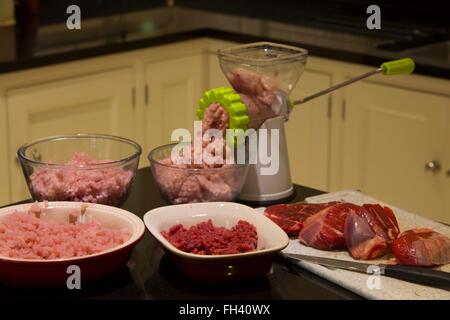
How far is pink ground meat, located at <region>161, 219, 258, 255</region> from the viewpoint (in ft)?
4.53

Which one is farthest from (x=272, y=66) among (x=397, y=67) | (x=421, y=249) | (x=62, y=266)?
(x=62, y=266)

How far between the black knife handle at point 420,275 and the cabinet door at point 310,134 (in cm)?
146

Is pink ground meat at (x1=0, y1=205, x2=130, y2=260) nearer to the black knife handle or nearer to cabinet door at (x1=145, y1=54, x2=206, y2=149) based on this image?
the black knife handle

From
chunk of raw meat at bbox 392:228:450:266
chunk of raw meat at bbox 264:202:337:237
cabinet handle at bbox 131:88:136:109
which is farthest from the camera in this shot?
cabinet handle at bbox 131:88:136:109

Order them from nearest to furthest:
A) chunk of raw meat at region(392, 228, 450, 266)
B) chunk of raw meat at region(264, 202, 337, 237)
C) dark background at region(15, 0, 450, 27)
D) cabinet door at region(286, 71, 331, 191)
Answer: chunk of raw meat at region(392, 228, 450, 266) < chunk of raw meat at region(264, 202, 337, 237) < cabinet door at region(286, 71, 331, 191) < dark background at region(15, 0, 450, 27)

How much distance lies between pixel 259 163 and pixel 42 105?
1.20m

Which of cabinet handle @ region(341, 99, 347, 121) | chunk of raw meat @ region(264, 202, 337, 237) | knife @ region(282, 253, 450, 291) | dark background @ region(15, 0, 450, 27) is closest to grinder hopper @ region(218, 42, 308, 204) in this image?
chunk of raw meat @ region(264, 202, 337, 237)

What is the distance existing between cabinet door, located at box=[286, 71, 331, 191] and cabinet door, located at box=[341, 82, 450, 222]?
7cm

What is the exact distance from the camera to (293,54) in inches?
69.3

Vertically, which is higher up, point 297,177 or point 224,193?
point 224,193

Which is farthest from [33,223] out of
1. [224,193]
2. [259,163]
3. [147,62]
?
[147,62]

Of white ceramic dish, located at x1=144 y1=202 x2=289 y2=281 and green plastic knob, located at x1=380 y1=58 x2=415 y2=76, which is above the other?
green plastic knob, located at x1=380 y1=58 x2=415 y2=76

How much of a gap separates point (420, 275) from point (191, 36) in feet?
6.14
